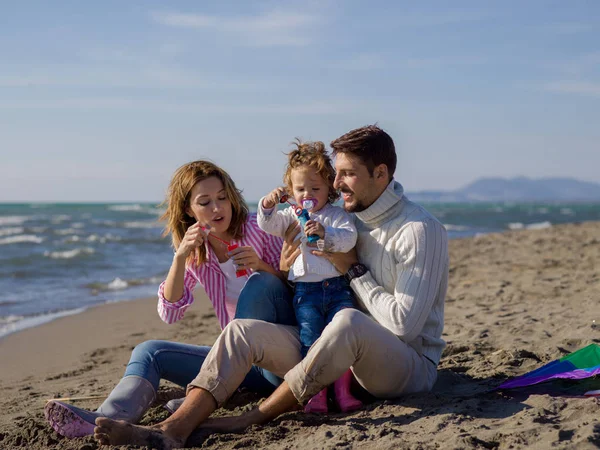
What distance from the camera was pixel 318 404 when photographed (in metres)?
3.29

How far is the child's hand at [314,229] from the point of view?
3359mm

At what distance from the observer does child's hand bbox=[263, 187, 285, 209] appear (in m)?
3.65

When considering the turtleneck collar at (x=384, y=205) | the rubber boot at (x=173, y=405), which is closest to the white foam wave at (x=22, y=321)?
the rubber boot at (x=173, y=405)

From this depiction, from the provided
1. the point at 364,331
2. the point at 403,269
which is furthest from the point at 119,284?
the point at 364,331

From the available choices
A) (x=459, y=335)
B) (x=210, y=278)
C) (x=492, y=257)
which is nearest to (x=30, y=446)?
(x=210, y=278)

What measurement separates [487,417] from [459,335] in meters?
2.21

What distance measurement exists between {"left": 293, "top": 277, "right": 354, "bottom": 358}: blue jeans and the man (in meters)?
0.07

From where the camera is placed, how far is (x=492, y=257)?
1113 cm

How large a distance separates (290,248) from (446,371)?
1.23m

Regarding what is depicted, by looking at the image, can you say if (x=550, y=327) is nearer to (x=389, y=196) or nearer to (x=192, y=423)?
Answer: (x=389, y=196)

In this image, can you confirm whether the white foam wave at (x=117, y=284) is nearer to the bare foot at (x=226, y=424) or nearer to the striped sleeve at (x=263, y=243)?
the striped sleeve at (x=263, y=243)

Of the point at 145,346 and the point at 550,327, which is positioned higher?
the point at 145,346

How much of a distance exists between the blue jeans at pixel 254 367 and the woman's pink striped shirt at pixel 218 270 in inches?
7.9

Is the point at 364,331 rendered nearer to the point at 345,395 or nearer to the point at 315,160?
the point at 345,395
